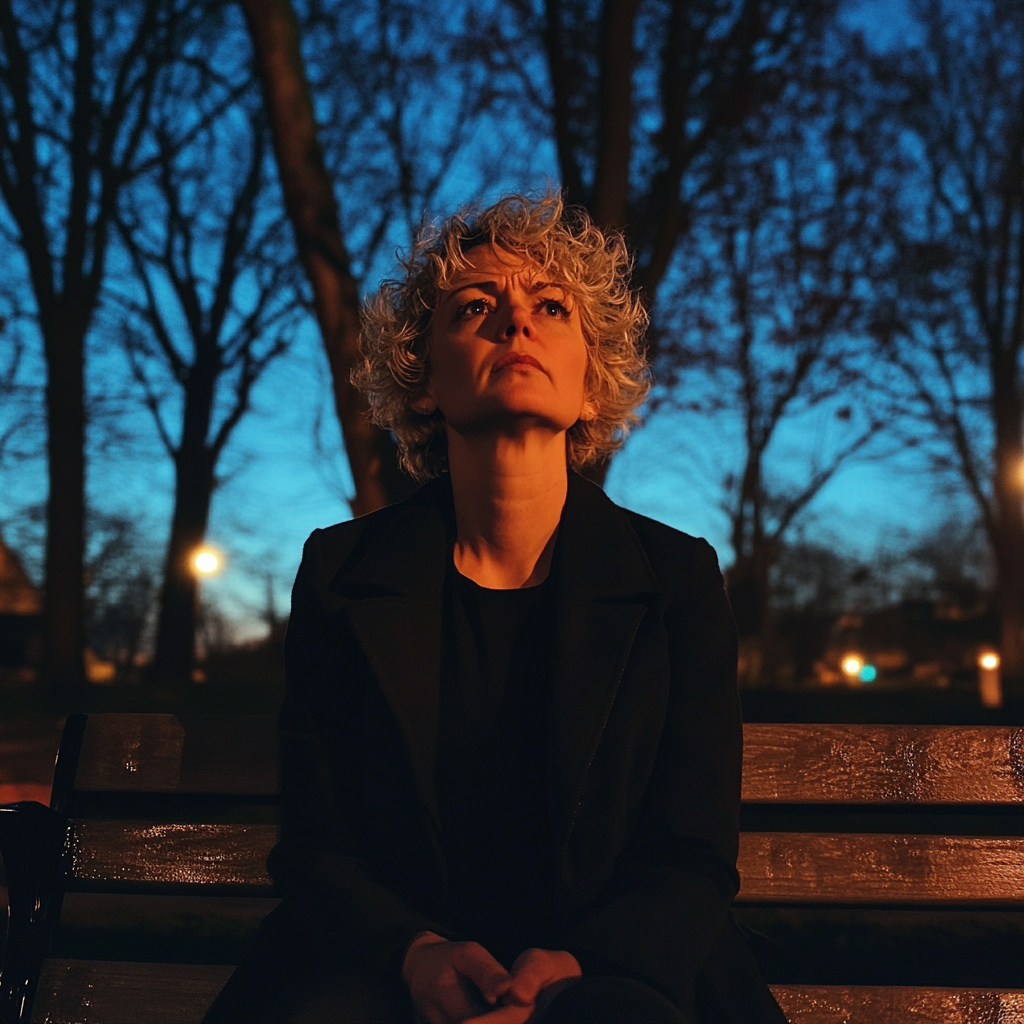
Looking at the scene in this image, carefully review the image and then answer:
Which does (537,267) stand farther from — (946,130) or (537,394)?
(946,130)

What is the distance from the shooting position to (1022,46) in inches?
693

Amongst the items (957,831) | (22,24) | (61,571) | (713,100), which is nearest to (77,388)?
(61,571)

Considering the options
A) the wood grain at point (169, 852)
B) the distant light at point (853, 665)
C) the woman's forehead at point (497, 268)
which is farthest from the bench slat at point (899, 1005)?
the distant light at point (853, 665)

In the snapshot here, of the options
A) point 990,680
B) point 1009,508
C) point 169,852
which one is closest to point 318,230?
point 169,852

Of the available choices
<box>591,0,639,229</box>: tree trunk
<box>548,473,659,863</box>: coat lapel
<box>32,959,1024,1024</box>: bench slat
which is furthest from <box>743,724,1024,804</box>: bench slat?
<box>591,0,639,229</box>: tree trunk

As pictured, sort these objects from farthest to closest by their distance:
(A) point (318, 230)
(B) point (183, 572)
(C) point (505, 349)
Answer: (B) point (183, 572) < (A) point (318, 230) < (C) point (505, 349)

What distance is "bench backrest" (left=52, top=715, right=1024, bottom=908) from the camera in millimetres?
2752

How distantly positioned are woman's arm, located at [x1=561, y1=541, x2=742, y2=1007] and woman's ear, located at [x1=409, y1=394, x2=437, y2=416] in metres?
0.81

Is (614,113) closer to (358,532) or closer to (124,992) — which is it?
(358,532)

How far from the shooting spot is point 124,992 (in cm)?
277

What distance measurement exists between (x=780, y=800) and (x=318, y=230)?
4113 mm

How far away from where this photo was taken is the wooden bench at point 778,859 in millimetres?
2707

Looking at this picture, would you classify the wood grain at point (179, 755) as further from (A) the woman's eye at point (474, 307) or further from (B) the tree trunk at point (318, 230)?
(B) the tree trunk at point (318, 230)

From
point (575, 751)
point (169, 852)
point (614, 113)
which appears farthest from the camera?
point (614, 113)
